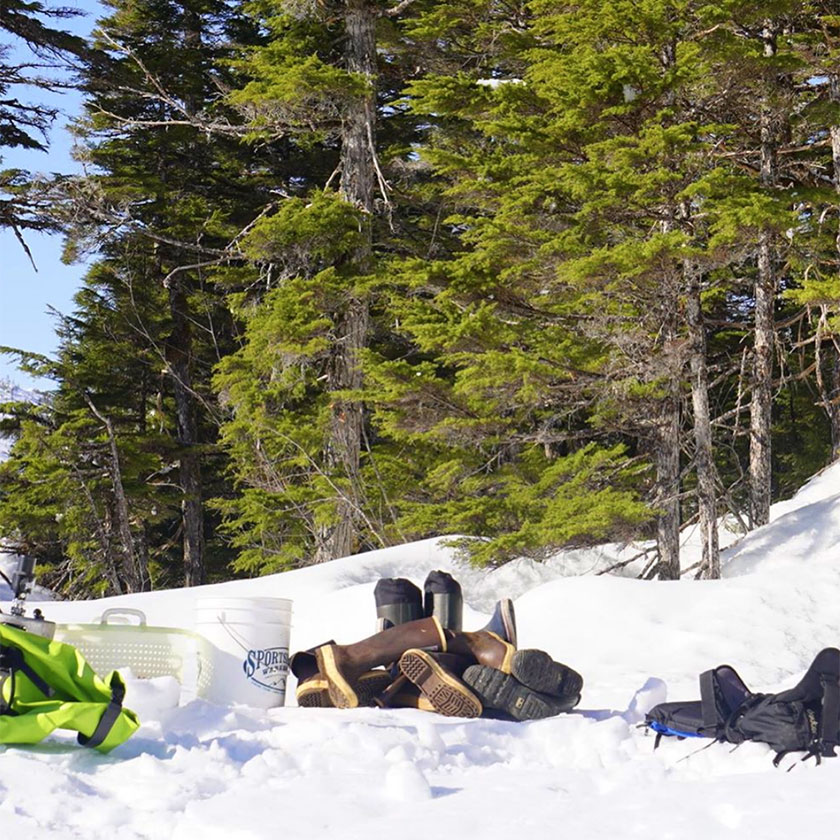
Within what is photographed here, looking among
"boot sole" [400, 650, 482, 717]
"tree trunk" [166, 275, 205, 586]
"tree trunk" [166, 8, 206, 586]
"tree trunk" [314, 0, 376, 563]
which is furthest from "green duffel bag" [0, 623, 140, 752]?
"tree trunk" [166, 8, 206, 586]

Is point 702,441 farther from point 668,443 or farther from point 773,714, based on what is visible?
point 773,714

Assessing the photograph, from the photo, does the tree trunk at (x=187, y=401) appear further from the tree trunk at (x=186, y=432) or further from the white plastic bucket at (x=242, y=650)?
the white plastic bucket at (x=242, y=650)

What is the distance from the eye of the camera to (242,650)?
15.4 ft

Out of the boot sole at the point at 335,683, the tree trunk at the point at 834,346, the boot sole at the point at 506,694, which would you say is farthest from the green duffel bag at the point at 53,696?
the tree trunk at the point at 834,346

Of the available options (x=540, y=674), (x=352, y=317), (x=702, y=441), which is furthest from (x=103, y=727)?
(x=352, y=317)

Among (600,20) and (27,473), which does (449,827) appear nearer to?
A: (600,20)

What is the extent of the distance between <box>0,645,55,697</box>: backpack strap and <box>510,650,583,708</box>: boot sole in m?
2.15

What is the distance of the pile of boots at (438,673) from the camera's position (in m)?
4.68

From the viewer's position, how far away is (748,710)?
13.8ft

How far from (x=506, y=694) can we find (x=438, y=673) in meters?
0.33

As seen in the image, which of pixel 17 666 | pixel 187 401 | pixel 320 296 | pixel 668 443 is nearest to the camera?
pixel 17 666

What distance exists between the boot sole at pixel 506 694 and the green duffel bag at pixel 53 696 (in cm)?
174

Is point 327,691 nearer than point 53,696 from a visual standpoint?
No

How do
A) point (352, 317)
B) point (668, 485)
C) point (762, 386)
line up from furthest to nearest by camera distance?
point (352, 317), point (762, 386), point (668, 485)
